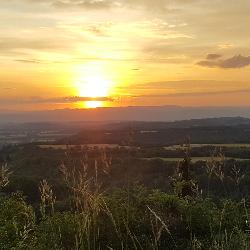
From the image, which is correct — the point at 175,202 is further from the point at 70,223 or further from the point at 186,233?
the point at 70,223

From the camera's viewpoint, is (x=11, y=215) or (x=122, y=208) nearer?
(x=11, y=215)

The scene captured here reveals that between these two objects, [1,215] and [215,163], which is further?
[1,215]

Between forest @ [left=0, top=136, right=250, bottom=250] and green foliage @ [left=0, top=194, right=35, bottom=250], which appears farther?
green foliage @ [left=0, top=194, right=35, bottom=250]

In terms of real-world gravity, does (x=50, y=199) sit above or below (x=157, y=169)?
above

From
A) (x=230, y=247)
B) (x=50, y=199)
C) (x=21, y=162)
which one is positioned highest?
(x=50, y=199)

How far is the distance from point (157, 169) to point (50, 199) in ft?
314

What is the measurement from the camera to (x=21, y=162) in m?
129

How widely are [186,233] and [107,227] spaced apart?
2191 millimetres

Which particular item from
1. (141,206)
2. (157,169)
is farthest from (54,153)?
(141,206)

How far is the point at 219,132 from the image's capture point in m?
183

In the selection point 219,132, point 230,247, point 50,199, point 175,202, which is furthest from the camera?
point 219,132

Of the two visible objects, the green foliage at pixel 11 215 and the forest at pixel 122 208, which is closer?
the forest at pixel 122 208

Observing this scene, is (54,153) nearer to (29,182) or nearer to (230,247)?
(29,182)

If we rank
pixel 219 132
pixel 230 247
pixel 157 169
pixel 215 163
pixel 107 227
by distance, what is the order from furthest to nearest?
1. pixel 219 132
2. pixel 157 169
3. pixel 107 227
4. pixel 215 163
5. pixel 230 247
